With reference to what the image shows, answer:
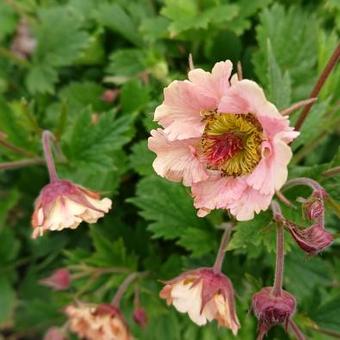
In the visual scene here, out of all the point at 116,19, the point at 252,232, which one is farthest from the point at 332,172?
the point at 116,19

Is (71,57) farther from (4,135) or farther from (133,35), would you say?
(4,135)

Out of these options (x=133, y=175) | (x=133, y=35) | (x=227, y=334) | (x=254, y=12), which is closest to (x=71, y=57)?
(x=133, y=35)

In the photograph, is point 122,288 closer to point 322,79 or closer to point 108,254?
point 108,254

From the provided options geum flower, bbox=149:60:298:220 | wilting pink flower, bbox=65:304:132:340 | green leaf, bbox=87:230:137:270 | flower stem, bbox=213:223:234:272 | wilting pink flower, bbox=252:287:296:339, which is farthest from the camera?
green leaf, bbox=87:230:137:270

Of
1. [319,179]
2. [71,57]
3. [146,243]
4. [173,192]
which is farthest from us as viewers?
[71,57]

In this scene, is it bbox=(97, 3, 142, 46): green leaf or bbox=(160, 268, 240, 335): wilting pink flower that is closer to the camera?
bbox=(160, 268, 240, 335): wilting pink flower

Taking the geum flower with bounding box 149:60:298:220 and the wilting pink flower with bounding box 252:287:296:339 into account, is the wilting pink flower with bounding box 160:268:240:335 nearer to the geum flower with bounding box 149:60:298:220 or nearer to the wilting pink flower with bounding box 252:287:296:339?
the wilting pink flower with bounding box 252:287:296:339

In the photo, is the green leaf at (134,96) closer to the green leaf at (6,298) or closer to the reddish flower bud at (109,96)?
the reddish flower bud at (109,96)

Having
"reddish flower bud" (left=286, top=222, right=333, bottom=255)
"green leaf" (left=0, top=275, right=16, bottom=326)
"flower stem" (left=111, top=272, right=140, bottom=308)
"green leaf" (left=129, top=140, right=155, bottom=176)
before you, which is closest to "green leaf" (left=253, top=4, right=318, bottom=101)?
"green leaf" (left=129, top=140, right=155, bottom=176)
